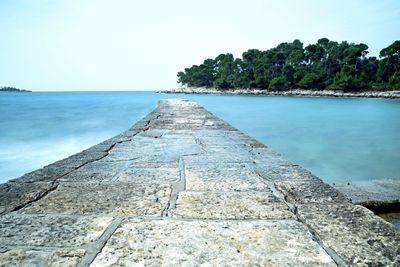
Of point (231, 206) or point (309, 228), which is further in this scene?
point (231, 206)

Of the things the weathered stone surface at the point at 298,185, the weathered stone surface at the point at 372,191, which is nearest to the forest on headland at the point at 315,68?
the weathered stone surface at the point at 372,191

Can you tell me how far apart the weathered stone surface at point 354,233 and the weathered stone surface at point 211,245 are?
8 centimetres

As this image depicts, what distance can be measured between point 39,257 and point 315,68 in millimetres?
69303

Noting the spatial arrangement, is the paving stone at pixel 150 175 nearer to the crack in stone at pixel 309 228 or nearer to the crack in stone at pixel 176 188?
the crack in stone at pixel 176 188

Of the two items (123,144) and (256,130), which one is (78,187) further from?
(256,130)

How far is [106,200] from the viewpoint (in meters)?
1.74

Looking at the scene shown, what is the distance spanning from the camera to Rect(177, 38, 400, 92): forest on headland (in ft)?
177

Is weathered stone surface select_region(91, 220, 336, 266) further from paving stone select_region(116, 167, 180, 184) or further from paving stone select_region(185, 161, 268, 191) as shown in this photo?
paving stone select_region(116, 167, 180, 184)

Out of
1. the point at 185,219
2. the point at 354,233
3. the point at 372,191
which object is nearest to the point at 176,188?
the point at 185,219

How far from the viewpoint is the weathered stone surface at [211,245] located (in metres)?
1.11

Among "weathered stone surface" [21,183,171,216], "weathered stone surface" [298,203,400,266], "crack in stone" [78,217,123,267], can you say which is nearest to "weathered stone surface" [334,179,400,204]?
"weathered stone surface" [298,203,400,266]

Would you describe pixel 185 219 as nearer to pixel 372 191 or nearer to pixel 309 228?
pixel 309 228

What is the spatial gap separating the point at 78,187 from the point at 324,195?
1590mm

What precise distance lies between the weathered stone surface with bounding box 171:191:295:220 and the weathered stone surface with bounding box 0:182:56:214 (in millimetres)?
870
